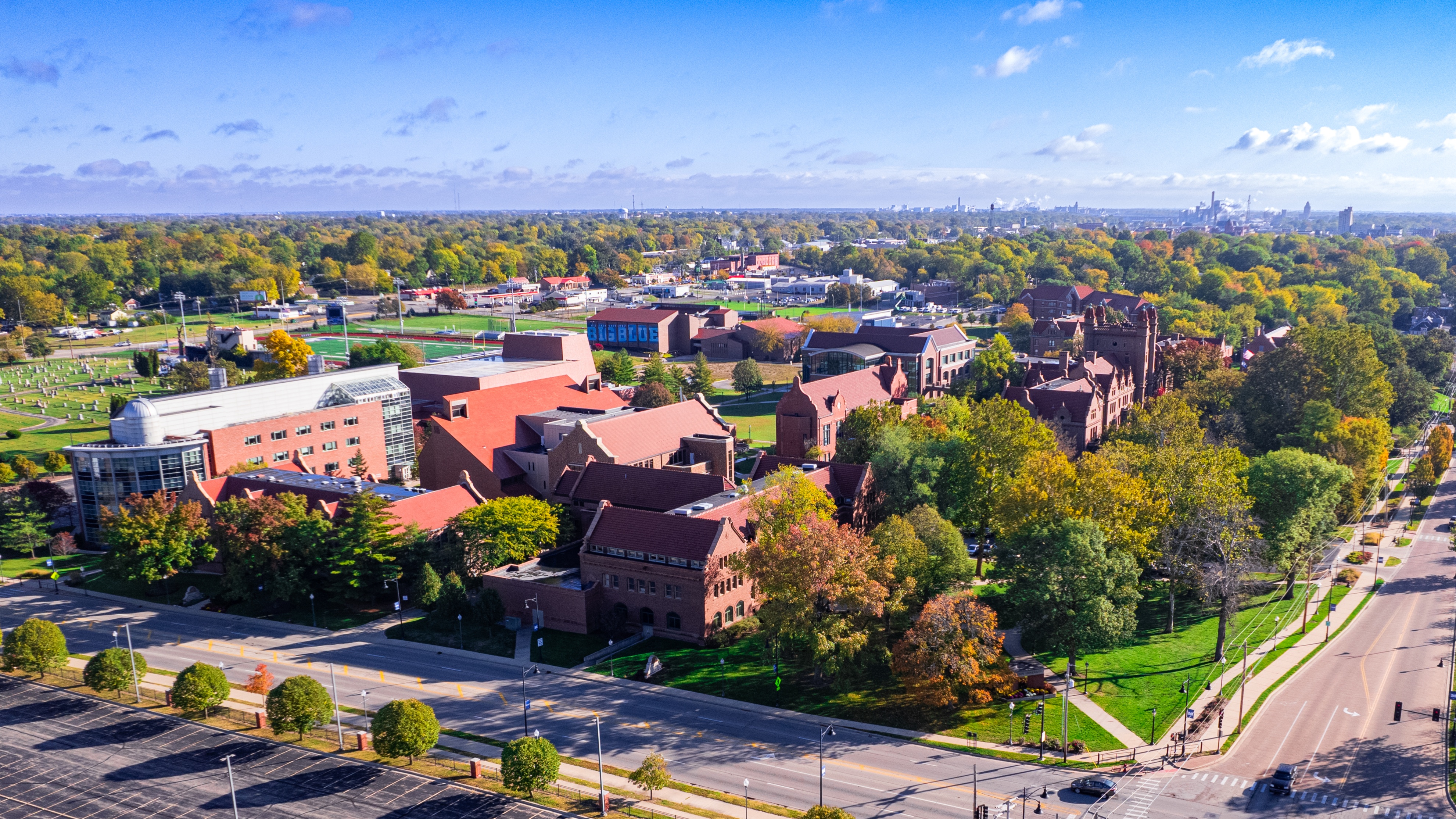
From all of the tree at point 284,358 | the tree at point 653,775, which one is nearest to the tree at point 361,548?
the tree at point 653,775

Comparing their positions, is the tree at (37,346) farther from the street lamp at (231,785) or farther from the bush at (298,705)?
the street lamp at (231,785)

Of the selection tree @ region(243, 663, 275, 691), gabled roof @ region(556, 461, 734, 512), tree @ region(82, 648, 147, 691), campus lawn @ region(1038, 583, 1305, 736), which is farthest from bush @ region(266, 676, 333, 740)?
campus lawn @ region(1038, 583, 1305, 736)

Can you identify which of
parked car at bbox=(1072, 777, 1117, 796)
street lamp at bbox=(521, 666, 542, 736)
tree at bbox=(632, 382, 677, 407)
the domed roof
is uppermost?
the domed roof

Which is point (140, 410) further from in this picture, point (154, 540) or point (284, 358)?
point (284, 358)

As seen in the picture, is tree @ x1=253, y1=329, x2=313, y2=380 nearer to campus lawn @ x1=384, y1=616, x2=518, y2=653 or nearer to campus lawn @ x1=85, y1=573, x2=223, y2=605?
campus lawn @ x1=85, y1=573, x2=223, y2=605

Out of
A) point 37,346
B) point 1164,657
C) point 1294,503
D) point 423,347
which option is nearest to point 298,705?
point 1164,657

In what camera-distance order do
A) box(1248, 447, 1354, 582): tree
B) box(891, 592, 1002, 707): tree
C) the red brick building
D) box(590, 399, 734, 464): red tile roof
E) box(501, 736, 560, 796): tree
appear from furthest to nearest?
the red brick building → box(590, 399, 734, 464): red tile roof → box(1248, 447, 1354, 582): tree → box(891, 592, 1002, 707): tree → box(501, 736, 560, 796): tree
